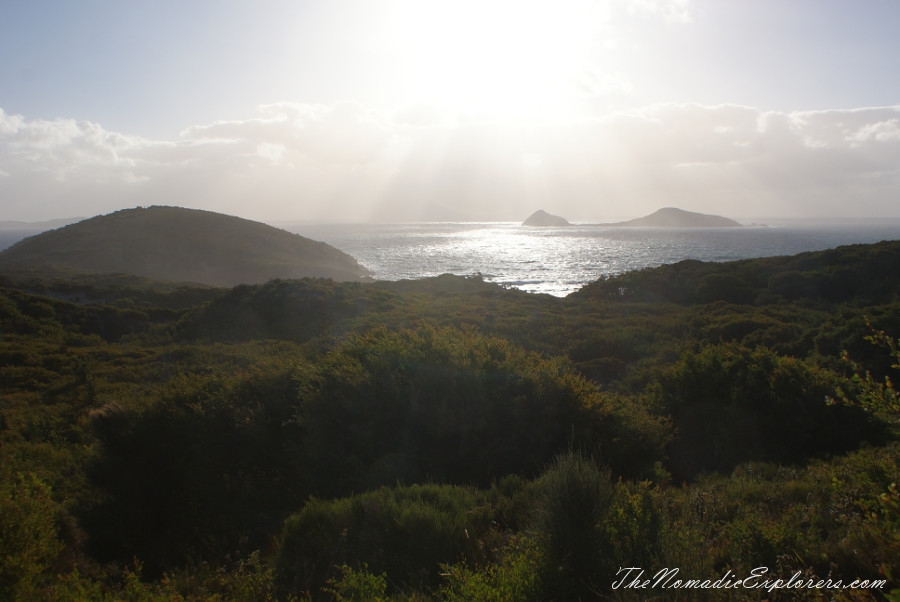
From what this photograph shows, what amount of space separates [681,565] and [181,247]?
7825 cm

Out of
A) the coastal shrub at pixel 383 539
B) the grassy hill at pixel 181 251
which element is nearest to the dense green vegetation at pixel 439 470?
the coastal shrub at pixel 383 539

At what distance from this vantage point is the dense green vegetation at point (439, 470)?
4.04m

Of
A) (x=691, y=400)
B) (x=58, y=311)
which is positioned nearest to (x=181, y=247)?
(x=58, y=311)

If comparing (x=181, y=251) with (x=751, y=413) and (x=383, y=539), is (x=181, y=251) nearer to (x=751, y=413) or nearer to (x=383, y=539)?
(x=751, y=413)

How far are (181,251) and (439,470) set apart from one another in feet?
238

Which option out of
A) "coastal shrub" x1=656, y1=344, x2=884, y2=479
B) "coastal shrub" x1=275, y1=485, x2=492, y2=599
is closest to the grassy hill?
"coastal shrub" x1=656, y1=344, x2=884, y2=479

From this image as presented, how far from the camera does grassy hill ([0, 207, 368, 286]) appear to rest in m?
62.0

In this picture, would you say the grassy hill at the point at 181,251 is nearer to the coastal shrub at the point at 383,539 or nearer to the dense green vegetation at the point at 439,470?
the dense green vegetation at the point at 439,470

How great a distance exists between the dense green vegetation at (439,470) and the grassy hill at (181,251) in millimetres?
48676

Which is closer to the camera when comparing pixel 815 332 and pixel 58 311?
pixel 815 332

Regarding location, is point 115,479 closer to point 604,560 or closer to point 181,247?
point 604,560

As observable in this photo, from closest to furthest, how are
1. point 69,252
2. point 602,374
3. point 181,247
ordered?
point 602,374 < point 69,252 < point 181,247

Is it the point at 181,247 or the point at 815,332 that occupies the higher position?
the point at 181,247

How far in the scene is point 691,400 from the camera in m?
11.6
